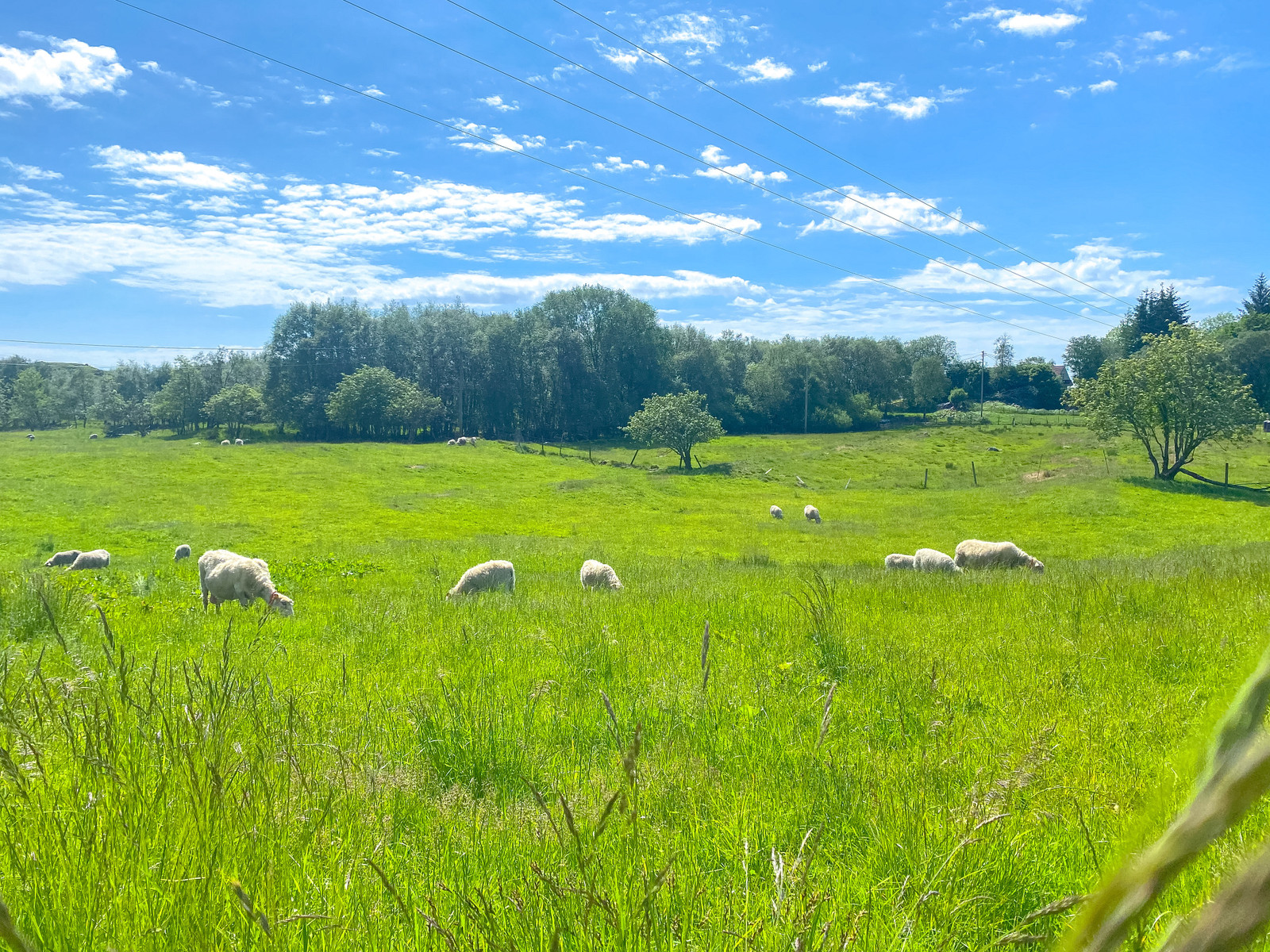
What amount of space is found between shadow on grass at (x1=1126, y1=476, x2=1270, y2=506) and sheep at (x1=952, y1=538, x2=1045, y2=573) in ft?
97.1

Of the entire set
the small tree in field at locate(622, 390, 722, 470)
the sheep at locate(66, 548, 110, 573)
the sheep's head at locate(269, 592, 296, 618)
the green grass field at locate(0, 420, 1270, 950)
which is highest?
the small tree in field at locate(622, 390, 722, 470)

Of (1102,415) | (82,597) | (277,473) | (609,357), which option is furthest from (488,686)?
(609,357)

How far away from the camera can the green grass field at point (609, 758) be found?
236 centimetres

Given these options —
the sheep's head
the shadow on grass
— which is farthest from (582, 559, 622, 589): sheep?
the shadow on grass

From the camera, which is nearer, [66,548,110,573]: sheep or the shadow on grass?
[66,548,110,573]: sheep

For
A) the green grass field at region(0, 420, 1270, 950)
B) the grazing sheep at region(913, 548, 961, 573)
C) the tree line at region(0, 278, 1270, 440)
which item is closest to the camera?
A: the green grass field at region(0, 420, 1270, 950)

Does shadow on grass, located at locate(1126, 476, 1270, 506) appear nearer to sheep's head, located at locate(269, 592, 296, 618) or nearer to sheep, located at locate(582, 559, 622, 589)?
sheep, located at locate(582, 559, 622, 589)

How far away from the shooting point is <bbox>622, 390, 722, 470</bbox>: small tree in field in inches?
2594

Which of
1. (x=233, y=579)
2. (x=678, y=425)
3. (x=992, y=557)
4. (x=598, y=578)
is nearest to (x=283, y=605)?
(x=233, y=579)

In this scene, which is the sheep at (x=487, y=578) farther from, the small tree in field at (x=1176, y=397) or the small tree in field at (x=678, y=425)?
the small tree in field at (x=678, y=425)

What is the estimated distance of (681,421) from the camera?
65.9 meters

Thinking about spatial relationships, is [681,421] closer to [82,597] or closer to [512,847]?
[82,597]

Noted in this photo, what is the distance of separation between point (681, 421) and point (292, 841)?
6364 cm

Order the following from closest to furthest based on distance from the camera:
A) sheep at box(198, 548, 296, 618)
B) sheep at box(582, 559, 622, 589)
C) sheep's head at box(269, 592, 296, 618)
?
1. sheep's head at box(269, 592, 296, 618)
2. sheep at box(198, 548, 296, 618)
3. sheep at box(582, 559, 622, 589)
